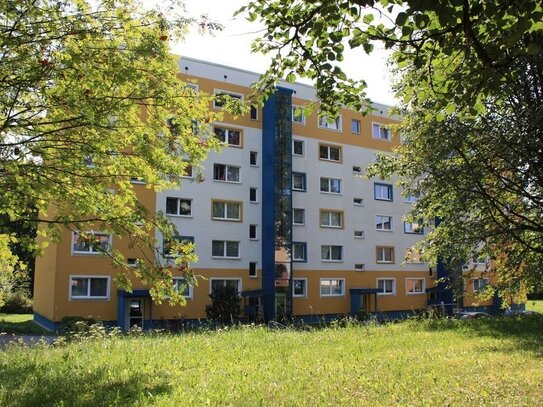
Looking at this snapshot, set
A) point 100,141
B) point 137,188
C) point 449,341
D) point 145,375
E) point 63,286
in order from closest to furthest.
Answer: point 145,375 → point 100,141 → point 449,341 → point 63,286 → point 137,188

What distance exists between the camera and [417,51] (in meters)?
4.13

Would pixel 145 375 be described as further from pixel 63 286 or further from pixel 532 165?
pixel 63 286

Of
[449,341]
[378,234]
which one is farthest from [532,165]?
[378,234]

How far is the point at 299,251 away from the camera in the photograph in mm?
36250

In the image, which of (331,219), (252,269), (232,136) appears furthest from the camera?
(331,219)

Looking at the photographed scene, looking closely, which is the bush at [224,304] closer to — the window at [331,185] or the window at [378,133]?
the window at [331,185]

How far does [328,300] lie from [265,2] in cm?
3353

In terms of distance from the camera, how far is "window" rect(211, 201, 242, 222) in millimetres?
33219

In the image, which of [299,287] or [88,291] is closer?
[88,291]

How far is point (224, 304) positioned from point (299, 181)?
11.3 meters

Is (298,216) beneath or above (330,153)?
beneath

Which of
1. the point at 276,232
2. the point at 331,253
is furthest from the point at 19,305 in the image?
the point at 331,253

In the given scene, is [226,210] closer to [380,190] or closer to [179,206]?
[179,206]

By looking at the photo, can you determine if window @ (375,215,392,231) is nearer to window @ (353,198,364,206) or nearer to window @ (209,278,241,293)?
window @ (353,198,364,206)
